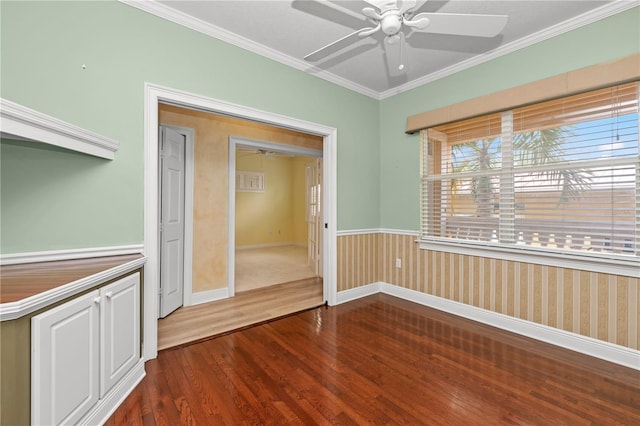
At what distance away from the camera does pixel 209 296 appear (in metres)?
3.58

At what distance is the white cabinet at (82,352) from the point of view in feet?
4.00

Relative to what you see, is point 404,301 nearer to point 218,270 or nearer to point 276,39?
point 218,270

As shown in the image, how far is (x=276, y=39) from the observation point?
2623 mm

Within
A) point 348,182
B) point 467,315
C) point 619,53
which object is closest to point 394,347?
point 467,315

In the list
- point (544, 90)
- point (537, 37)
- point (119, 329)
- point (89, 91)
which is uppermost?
point (537, 37)

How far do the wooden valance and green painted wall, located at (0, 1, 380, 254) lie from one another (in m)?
2.14

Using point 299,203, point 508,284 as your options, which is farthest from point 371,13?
point 299,203

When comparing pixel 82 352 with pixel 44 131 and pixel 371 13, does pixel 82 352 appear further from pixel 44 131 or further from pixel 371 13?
pixel 371 13

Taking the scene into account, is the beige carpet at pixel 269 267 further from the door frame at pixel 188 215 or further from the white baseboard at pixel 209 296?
the door frame at pixel 188 215

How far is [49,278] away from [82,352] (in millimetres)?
412

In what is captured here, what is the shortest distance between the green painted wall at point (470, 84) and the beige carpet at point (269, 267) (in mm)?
1976

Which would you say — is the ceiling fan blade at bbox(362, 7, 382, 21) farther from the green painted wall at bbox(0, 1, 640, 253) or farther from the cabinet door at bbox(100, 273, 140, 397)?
the cabinet door at bbox(100, 273, 140, 397)

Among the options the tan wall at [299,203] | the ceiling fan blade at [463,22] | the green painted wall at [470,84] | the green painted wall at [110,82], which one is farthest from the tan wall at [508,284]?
the tan wall at [299,203]

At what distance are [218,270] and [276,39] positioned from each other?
2.77m
